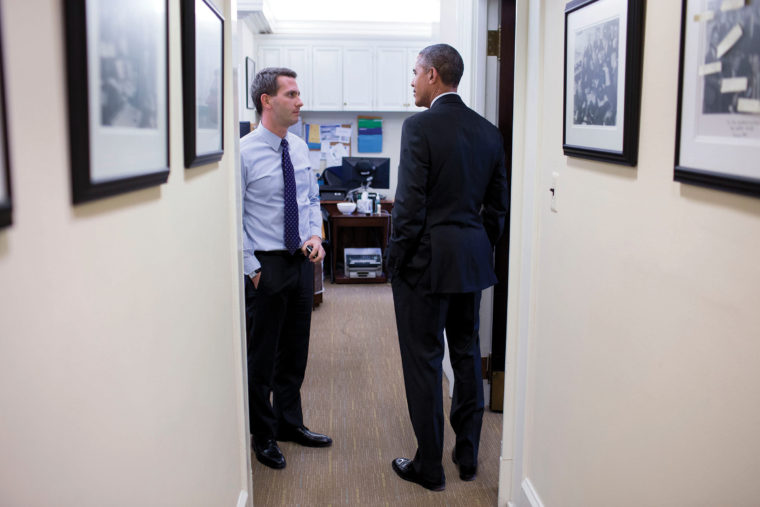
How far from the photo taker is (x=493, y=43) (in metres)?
3.01

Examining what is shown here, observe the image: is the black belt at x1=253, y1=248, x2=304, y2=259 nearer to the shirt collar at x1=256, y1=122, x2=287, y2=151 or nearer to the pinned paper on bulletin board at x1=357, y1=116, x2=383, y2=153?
the shirt collar at x1=256, y1=122, x2=287, y2=151

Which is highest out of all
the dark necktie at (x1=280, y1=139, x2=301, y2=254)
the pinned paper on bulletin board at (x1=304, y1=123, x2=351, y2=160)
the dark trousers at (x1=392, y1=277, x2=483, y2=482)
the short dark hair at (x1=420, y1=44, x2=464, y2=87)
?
the short dark hair at (x1=420, y1=44, x2=464, y2=87)

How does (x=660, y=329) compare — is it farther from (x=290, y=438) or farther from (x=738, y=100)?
(x=290, y=438)

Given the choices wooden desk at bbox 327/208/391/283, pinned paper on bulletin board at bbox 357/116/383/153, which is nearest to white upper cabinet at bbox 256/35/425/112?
pinned paper on bulletin board at bbox 357/116/383/153

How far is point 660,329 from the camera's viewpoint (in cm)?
132

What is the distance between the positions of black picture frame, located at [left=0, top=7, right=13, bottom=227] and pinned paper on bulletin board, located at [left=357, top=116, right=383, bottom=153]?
19.4ft

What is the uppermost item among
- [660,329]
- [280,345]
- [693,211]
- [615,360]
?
[693,211]

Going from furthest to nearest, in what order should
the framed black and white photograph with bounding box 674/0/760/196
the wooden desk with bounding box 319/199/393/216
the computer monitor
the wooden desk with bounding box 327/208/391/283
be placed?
the computer monitor, the wooden desk with bounding box 319/199/393/216, the wooden desk with bounding box 327/208/391/283, the framed black and white photograph with bounding box 674/0/760/196

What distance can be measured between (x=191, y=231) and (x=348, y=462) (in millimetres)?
1472

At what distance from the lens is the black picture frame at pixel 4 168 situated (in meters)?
0.67

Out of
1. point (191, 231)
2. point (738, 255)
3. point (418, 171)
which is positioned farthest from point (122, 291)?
point (418, 171)

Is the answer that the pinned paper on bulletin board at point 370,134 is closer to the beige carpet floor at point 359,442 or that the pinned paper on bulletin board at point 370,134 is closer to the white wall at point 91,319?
the beige carpet floor at point 359,442

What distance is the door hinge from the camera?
9.84 feet

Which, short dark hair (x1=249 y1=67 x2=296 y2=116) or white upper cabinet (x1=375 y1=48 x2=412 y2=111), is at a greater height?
white upper cabinet (x1=375 y1=48 x2=412 y2=111)
